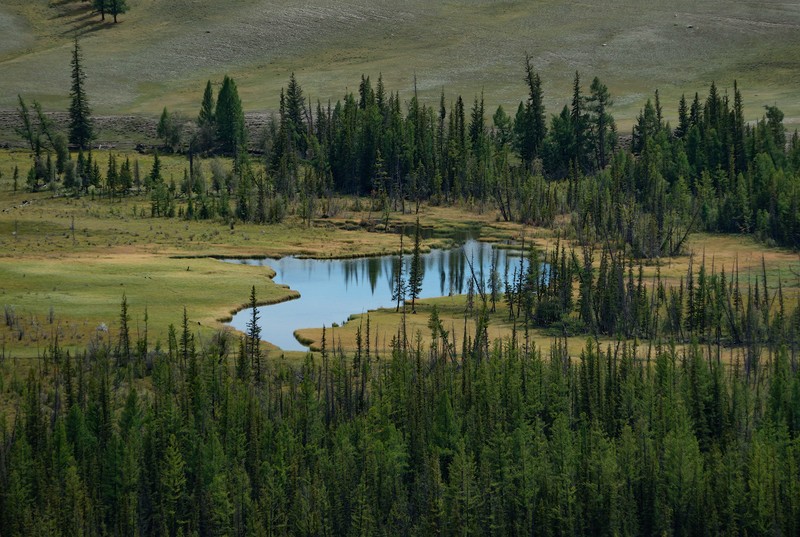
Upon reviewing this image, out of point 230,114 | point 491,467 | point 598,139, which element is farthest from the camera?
point 230,114

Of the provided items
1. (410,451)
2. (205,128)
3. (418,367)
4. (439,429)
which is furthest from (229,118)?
(410,451)

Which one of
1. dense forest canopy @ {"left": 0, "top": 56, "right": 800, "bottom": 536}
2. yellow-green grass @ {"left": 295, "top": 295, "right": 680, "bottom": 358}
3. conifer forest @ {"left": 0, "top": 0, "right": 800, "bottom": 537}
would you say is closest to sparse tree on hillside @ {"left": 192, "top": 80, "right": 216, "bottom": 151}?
conifer forest @ {"left": 0, "top": 0, "right": 800, "bottom": 537}

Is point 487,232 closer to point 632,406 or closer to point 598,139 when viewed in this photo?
point 598,139

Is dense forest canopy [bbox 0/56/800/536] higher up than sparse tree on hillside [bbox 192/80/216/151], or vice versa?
sparse tree on hillside [bbox 192/80/216/151]

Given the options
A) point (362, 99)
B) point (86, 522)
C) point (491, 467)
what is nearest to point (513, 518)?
point (491, 467)

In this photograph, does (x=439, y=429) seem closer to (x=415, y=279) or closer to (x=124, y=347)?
(x=124, y=347)

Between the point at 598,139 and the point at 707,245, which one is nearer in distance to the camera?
the point at 707,245

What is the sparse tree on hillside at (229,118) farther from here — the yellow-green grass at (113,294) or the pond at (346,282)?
the yellow-green grass at (113,294)

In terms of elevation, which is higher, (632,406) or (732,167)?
(732,167)

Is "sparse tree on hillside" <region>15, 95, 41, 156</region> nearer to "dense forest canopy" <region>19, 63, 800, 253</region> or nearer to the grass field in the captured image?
"dense forest canopy" <region>19, 63, 800, 253</region>
